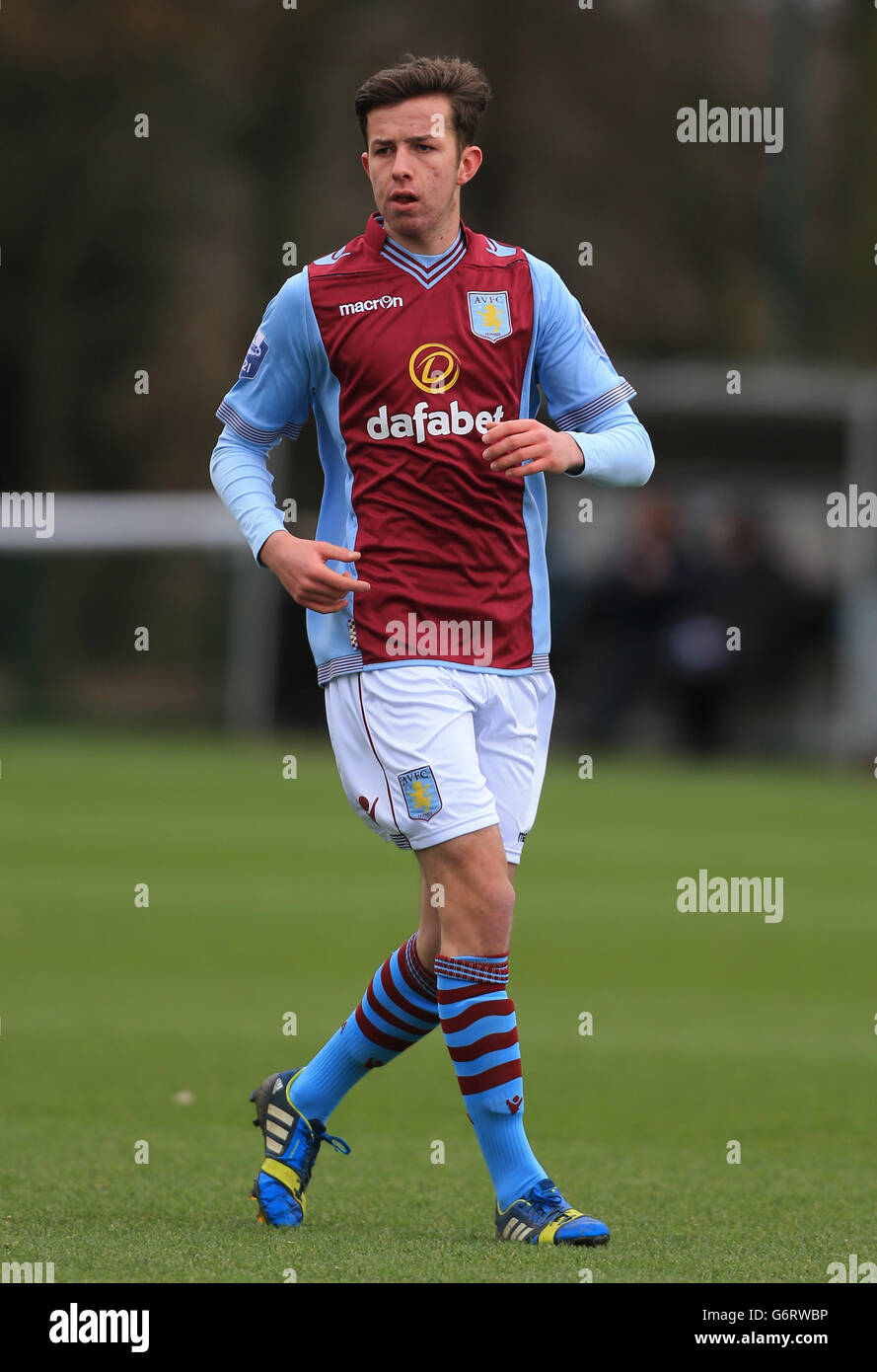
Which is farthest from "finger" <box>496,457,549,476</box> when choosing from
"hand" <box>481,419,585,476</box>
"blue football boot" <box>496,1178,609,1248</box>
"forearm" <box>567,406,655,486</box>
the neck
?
"blue football boot" <box>496,1178,609,1248</box>

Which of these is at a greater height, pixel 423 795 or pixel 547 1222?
pixel 423 795

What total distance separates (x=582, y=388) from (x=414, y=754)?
3.35ft

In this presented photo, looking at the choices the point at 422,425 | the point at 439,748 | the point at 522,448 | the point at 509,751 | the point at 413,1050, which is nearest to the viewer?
the point at 522,448

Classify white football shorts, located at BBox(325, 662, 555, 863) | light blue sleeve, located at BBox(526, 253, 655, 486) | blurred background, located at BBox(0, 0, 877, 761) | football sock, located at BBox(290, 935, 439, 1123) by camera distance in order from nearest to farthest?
white football shorts, located at BBox(325, 662, 555, 863), light blue sleeve, located at BBox(526, 253, 655, 486), football sock, located at BBox(290, 935, 439, 1123), blurred background, located at BBox(0, 0, 877, 761)

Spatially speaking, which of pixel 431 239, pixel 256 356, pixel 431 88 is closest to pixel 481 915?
pixel 256 356

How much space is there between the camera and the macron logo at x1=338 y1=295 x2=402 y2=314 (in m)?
5.00

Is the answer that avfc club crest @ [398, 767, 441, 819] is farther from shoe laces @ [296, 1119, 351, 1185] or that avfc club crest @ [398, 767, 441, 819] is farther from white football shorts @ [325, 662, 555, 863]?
shoe laces @ [296, 1119, 351, 1185]

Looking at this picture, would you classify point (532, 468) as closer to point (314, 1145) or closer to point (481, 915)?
point (481, 915)

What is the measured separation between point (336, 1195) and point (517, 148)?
25851 mm

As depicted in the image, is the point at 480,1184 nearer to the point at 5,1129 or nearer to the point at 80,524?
the point at 5,1129

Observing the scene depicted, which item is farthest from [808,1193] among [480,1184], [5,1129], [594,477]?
[5,1129]

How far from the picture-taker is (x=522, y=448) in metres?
4.75

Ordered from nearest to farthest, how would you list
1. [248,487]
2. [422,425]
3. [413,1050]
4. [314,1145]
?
1. [422,425]
2. [248,487]
3. [314,1145]
4. [413,1050]

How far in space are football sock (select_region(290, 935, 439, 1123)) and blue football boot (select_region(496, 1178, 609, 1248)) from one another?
545mm
